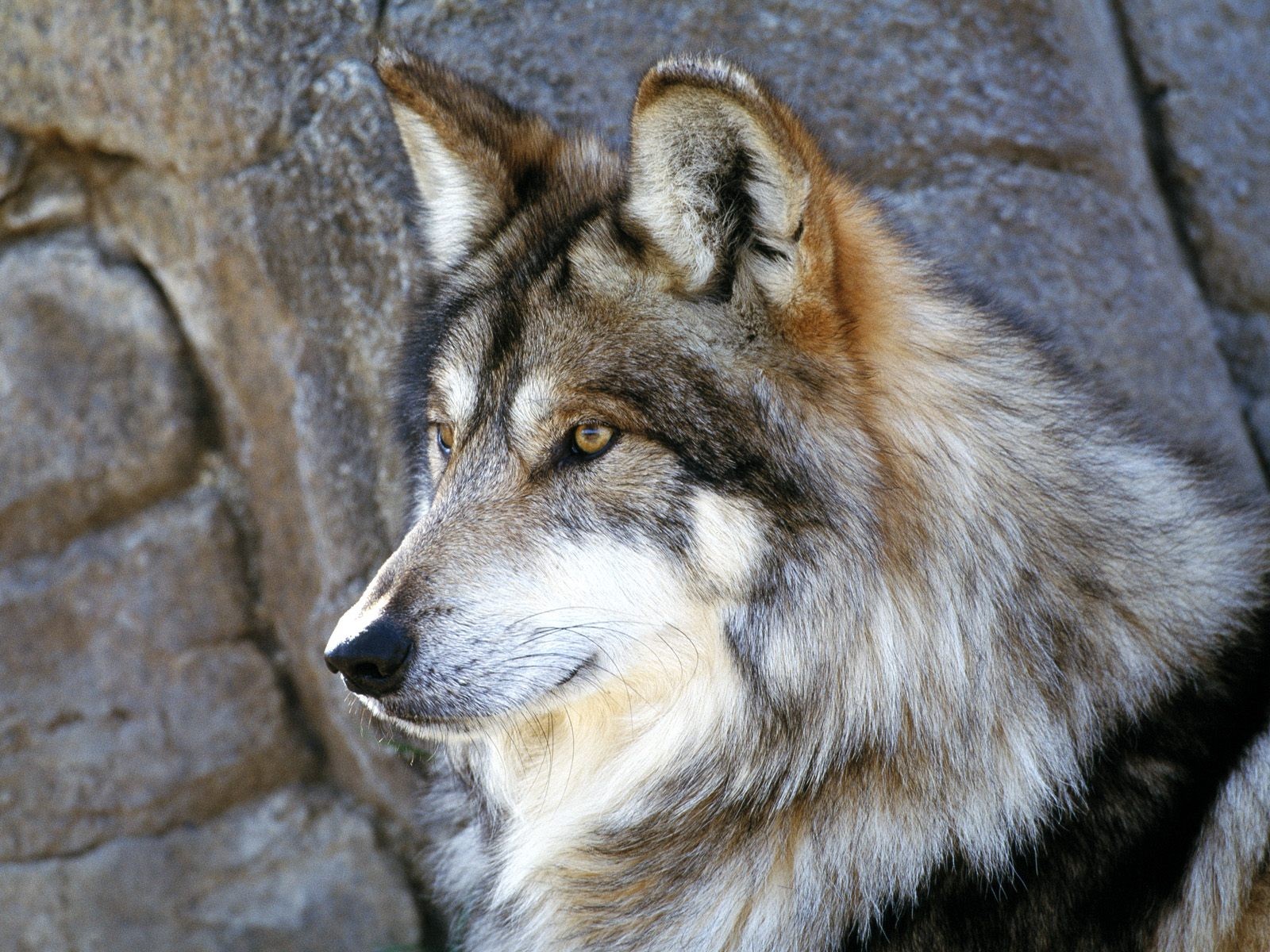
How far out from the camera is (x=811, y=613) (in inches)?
84.2

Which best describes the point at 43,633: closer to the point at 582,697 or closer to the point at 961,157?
the point at 582,697

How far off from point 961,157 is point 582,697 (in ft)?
7.69

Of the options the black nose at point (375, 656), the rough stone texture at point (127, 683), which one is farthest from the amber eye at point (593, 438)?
the rough stone texture at point (127, 683)

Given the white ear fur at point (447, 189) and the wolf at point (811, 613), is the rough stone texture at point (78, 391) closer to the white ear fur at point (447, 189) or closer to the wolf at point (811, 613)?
the white ear fur at point (447, 189)

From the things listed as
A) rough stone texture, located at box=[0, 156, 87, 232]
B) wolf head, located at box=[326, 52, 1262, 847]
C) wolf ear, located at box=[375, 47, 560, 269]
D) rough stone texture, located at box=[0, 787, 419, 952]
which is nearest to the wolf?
wolf head, located at box=[326, 52, 1262, 847]

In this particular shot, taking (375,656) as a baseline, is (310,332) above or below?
above

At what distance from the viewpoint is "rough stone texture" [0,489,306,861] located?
3908 mm

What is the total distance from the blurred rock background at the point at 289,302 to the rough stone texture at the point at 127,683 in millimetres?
10

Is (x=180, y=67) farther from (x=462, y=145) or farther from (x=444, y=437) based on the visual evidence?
(x=444, y=437)

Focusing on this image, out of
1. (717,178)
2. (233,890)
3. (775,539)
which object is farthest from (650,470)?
(233,890)

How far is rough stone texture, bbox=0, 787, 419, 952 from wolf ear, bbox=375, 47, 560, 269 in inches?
92.6

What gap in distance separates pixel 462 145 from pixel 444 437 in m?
0.68

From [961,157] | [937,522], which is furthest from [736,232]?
[961,157]

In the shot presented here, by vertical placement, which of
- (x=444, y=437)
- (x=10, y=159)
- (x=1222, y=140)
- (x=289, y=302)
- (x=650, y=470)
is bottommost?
(x=650, y=470)
